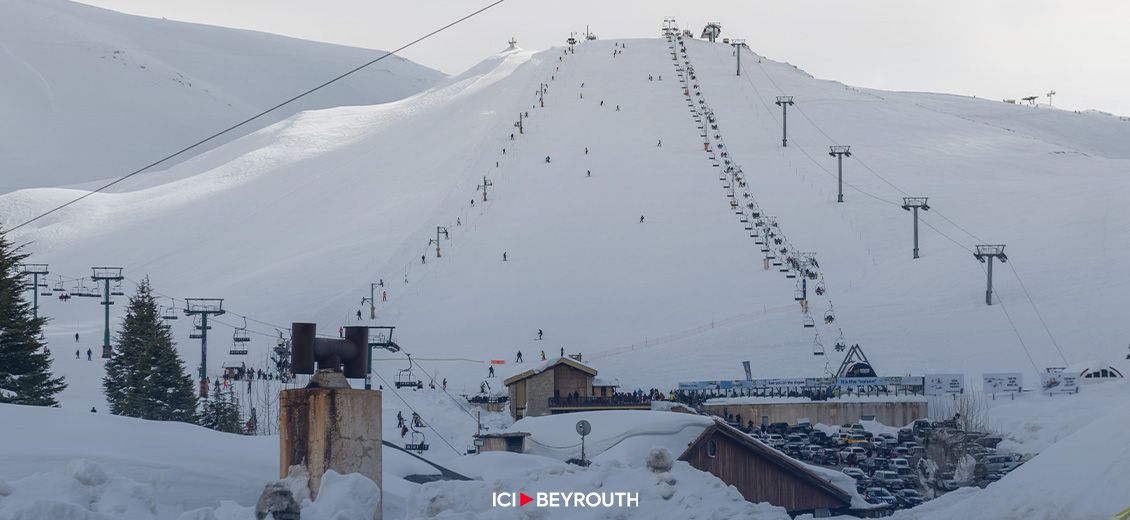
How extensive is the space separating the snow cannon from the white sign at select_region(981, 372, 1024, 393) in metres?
25.5

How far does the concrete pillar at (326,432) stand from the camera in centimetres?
892

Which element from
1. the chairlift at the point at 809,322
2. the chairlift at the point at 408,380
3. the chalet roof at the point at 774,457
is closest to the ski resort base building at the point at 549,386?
the chairlift at the point at 408,380

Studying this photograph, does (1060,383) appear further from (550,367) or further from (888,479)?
(550,367)

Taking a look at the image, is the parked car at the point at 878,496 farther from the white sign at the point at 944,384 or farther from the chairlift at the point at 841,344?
the chairlift at the point at 841,344

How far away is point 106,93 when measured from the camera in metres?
163

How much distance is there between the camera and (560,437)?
64.3 feet

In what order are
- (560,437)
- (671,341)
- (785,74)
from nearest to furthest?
(560,437) → (671,341) → (785,74)

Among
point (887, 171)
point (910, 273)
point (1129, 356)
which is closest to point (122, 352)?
point (1129, 356)

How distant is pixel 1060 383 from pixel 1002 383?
153 centimetres

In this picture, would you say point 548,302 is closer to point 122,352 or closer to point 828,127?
point 122,352

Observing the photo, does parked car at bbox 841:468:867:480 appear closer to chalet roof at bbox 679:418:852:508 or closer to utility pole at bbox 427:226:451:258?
chalet roof at bbox 679:418:852:508

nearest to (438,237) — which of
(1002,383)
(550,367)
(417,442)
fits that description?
(550,367)

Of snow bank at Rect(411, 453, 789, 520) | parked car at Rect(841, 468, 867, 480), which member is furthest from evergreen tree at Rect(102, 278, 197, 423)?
snow bank at Rect(411, 453, 789, 520)

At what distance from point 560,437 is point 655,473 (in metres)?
8.91
